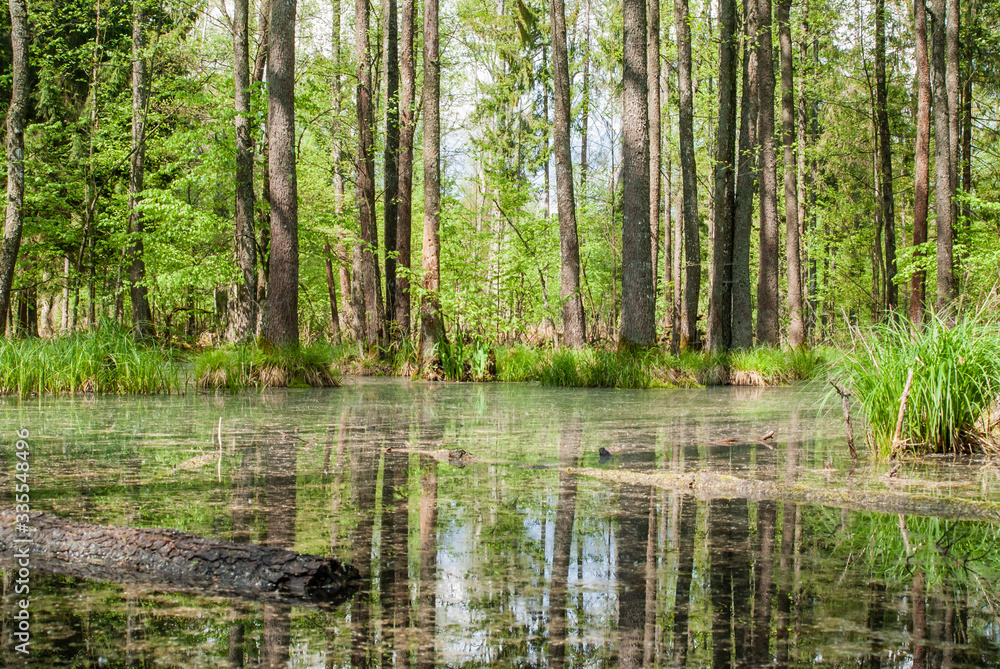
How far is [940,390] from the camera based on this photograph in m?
5.07

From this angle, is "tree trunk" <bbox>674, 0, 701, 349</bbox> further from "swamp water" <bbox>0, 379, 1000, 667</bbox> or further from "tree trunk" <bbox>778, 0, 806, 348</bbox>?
"swamp water" <bbox>0, 379, 1000, 667</bbox>

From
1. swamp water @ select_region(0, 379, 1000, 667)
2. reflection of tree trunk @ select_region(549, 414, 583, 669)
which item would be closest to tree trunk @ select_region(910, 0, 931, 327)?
swamp water @ select_region(0, 379, 1000, 667)

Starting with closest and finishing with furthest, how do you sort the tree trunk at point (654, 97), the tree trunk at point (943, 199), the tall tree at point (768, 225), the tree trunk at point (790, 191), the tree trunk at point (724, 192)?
the tree trunk at point (943, 199), the tree trunk at point (724, 192), the tall tree at point (768, 225), the tree trunk at point (654, 97), the tree trunk at point (790, 191)

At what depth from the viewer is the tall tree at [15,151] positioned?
446 inches

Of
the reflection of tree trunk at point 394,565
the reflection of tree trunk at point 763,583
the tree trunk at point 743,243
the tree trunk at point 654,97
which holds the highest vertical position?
the tree trunk at point 654,97

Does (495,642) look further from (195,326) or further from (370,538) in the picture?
(195,326)

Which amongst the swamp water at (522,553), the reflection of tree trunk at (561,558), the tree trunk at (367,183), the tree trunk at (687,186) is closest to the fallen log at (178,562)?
the swamp water at (522,553)

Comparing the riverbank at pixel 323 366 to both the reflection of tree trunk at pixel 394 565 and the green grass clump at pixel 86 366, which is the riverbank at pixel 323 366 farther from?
the reflection of tree trunk at pixel 394 565

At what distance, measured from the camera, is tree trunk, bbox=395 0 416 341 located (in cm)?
1616

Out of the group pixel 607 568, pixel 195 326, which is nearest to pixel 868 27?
pixel 195 326

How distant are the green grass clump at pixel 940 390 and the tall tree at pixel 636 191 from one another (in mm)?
7869

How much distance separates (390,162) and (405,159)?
1.30 metres

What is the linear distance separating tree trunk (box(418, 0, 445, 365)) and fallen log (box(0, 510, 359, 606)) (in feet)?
39.0

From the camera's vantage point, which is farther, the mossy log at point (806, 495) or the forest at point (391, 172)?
the forest at point (391, 172)
